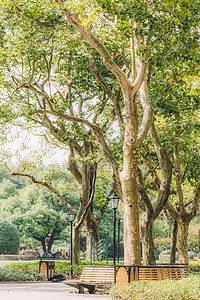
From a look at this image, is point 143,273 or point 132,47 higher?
point 132,47

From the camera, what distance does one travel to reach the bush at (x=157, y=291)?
680cm

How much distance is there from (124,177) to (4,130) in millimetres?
9471

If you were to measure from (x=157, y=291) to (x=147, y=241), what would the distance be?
6.41 metres

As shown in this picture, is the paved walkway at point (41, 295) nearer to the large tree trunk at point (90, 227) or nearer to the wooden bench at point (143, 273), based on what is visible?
the wooden bench at point (143, 273)

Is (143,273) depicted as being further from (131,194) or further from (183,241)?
(183,241)

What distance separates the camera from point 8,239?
31750 mm

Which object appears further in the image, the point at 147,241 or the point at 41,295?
the point at 147,241

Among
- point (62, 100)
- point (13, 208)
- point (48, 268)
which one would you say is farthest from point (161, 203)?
point (13, 208)

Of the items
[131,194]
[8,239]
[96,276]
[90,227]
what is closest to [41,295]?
[96,276]

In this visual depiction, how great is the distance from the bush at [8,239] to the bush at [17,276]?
15892mm

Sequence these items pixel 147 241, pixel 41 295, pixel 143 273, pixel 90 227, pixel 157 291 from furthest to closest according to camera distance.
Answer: pixel 90 227
pixel 147 241
pixel 41 295
pixel 143 273
pixel 157 291

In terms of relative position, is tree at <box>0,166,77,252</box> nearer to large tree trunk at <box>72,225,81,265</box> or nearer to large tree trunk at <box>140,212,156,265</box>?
large tree trunk at <box>72,225,81,265</box>

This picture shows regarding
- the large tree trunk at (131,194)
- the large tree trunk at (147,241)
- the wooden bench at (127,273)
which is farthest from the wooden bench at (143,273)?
the large tree trunk at (147,241)

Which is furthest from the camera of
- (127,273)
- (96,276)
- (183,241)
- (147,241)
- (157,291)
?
(183,241)
